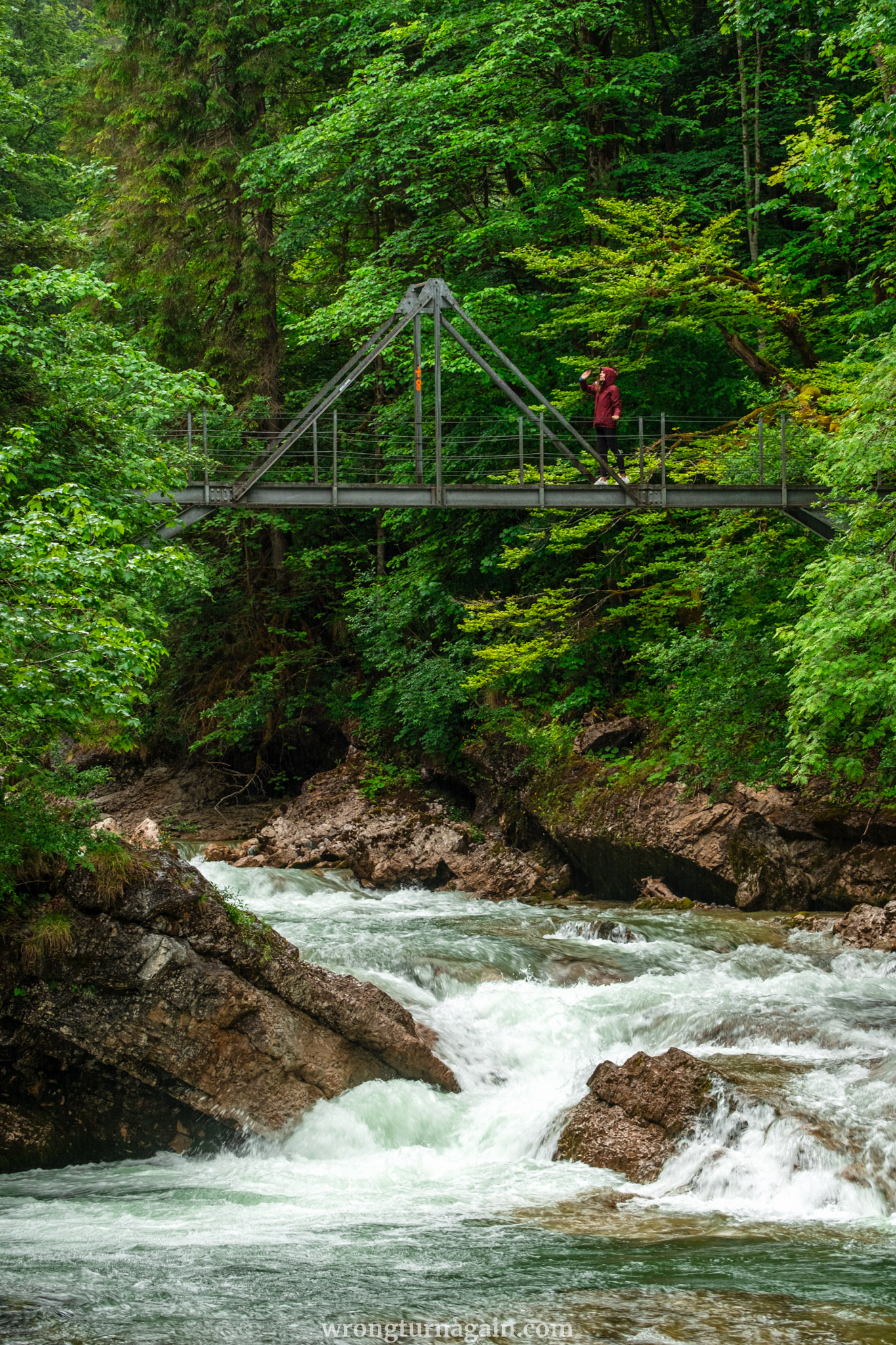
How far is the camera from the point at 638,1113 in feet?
28.9

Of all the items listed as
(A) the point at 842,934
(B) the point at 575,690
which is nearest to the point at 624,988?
(A) the point at 842,934

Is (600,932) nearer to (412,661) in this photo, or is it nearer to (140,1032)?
(140,1032)

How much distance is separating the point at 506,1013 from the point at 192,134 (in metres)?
20.0

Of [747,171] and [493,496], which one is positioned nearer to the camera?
[493,496]

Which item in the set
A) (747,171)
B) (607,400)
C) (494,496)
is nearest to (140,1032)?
(494,496)

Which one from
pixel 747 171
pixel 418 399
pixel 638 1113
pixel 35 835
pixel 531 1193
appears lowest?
pixel 531 1193

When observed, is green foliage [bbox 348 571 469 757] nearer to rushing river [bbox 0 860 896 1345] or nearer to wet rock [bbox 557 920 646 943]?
wet rock [bbox 557 920 646 943]

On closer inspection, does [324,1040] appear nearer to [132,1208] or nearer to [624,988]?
[132,1208]

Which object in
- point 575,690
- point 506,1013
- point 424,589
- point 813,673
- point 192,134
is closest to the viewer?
point 813,673

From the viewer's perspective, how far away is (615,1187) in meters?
8.16

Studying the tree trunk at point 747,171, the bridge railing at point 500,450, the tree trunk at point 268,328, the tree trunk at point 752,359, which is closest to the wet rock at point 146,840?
the bridge railing at point 500,450

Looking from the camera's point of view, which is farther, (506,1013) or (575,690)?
(575,690)

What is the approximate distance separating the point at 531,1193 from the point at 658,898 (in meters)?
7.63

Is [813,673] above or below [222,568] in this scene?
below
